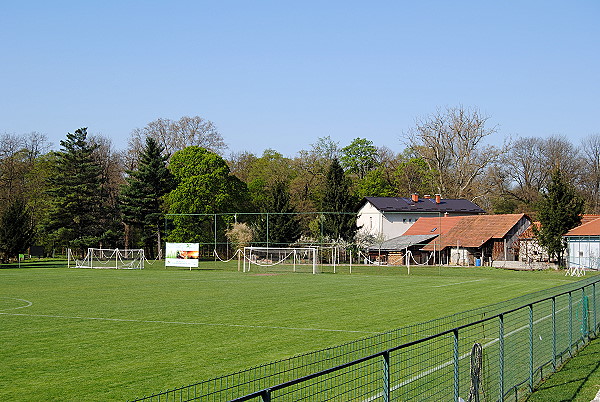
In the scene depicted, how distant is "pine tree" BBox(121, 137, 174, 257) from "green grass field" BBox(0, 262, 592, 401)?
143 feet

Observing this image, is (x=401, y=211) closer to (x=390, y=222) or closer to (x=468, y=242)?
(x=390, y=222)

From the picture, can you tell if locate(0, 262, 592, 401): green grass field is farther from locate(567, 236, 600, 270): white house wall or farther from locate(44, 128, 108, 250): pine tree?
locate(44, 128, 108, 250): pine tree

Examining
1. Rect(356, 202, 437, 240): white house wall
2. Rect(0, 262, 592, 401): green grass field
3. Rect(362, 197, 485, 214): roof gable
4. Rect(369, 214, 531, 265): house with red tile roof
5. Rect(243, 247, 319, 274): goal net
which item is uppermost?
Rect(362, 197, 485, 214): roof gable

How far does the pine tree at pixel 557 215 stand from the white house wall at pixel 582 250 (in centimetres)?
83

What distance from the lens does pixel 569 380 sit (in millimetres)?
10719

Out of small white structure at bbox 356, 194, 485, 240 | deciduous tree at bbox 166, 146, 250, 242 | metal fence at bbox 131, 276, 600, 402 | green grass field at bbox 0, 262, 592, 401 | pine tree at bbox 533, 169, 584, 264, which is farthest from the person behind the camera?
small white structure at bbox 356, 194, 485, 240

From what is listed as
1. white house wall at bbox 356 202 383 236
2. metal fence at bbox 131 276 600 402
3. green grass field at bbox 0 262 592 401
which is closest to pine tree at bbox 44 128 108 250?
white house wall at bbox 356 202 383 236

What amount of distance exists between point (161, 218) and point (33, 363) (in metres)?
66.0

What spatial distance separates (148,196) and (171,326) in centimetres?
6128

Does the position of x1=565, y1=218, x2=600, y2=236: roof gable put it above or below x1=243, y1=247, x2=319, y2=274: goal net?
above

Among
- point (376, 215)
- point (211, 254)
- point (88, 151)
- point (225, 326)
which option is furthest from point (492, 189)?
point (225, 326)

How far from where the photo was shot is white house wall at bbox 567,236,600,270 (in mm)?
53625

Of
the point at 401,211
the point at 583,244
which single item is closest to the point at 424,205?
the point at 401,211

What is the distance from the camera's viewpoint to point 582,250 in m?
54.5
